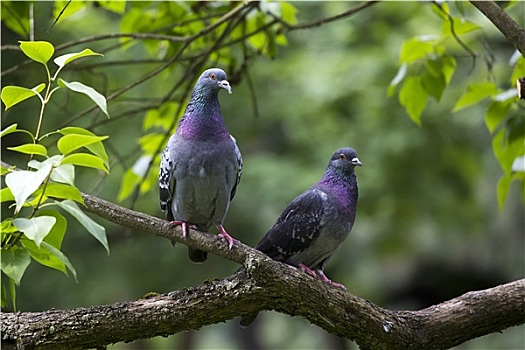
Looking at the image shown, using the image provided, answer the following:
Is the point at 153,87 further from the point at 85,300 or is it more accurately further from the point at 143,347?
the point at 143,347

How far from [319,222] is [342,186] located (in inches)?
11.1

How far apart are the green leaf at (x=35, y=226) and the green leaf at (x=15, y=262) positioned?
188 mm

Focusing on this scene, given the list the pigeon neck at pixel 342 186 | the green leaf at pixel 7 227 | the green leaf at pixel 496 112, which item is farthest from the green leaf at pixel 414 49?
the green leaf at pixel 7 227

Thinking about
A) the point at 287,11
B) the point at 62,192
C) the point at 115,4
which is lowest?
the point at 62,192

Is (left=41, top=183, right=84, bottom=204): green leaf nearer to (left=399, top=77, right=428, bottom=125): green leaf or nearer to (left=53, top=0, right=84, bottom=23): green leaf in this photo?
(left=53, top=0, right=84, bottom=23): green leaf

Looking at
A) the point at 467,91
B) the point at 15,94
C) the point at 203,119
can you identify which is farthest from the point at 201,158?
the point at 15,94

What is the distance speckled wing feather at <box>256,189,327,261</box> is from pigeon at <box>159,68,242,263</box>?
43 cm

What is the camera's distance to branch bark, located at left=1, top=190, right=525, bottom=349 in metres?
3.05

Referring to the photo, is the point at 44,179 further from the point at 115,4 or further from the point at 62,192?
the point at 115,4

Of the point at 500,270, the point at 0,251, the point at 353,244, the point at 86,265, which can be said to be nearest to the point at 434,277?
the point at 500,270

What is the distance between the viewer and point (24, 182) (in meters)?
2.03

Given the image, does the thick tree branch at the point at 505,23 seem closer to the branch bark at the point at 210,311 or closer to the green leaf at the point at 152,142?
the branch bark at the point at 210,311

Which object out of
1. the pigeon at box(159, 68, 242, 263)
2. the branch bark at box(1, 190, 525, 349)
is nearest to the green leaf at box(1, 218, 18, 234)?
the branch bark at box(1, 190, 525, 349)

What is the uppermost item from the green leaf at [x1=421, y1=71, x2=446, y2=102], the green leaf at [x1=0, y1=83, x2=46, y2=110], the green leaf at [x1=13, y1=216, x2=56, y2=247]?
the green leaf at [x1=0, y1=83, x2=46, y2=110]
